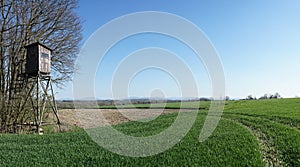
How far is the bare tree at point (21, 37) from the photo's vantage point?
17.4 metres

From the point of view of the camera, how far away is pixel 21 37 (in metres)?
18.0

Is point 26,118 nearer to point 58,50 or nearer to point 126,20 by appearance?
point 58,50

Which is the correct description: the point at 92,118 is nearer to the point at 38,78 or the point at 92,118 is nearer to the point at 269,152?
the point at 38,78

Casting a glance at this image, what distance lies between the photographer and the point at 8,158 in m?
7.86

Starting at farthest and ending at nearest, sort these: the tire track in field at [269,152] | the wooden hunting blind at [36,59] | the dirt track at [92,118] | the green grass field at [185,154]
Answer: the dirt track at [92,118]
the wooden hunting blind at [36,59]
the tire track in field at [269,152]
the green grass field at [185,154]

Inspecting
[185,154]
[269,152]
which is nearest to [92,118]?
[185,154]

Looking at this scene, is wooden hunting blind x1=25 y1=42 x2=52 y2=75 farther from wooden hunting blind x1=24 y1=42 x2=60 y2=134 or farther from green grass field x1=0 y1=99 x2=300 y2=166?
green grass field x1=0 y1=99 x2=300 y2=166

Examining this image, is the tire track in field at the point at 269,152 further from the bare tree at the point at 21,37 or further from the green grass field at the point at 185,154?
the bare tree at the point at 21,37

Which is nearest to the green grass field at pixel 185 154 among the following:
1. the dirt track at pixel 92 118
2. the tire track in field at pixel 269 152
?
the tire track in field at pixel 269 152

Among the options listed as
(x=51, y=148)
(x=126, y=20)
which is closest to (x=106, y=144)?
(x=51, y=148)

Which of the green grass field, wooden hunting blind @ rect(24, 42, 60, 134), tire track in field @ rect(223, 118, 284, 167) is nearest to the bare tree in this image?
wooden hunting blind @ rect(24, 42, 60, 134)

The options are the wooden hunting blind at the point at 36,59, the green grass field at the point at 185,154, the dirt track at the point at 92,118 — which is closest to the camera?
the green grass field at the point at 185,154

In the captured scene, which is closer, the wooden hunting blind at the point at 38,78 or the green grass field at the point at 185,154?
the green grass field at the point at 185,154

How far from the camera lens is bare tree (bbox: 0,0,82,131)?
1739 cm
